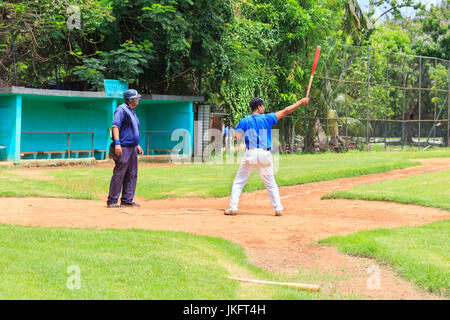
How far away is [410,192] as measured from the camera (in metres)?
13.5

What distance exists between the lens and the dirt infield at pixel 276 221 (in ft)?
20.6

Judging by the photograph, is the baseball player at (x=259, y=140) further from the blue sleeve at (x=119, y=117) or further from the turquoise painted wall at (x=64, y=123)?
the turquoise painted wall at (x=64, y=123)

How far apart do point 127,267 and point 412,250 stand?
11.1 ft

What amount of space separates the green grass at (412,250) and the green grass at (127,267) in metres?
1.01

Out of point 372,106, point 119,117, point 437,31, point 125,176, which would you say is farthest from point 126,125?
point 437,31

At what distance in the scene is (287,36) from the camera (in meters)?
31.9

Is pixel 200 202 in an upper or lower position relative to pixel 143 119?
lower

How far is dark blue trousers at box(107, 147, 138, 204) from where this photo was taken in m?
11.0

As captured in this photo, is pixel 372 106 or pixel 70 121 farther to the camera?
pixel 372 106

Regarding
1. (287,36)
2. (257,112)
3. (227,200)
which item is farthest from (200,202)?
(287,36)

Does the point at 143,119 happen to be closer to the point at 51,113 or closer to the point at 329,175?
the point at 51,113

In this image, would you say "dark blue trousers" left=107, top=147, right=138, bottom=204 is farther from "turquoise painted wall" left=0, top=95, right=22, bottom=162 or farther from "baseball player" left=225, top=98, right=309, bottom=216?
"turquoise painted wall" left=0, top=95, right=22, bottom=162

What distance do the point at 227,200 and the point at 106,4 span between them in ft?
44.7

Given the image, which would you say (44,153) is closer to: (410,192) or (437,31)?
(410,192)
